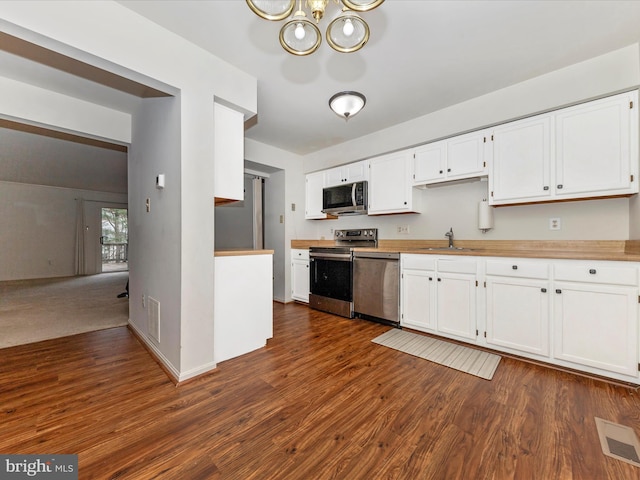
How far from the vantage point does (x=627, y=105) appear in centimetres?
207

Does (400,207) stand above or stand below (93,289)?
above

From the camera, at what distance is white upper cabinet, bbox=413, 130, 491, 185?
9.13ft

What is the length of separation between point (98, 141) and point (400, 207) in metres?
3.74

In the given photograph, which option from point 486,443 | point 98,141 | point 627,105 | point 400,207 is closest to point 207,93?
point 98,141

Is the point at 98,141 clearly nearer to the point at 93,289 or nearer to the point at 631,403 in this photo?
the point at 93,289

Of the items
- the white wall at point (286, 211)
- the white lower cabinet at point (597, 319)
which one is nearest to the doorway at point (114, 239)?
the white wall at point (286, 211)

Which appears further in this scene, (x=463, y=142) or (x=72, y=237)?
(x=72, y=237)

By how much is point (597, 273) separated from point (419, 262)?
1.37 meters

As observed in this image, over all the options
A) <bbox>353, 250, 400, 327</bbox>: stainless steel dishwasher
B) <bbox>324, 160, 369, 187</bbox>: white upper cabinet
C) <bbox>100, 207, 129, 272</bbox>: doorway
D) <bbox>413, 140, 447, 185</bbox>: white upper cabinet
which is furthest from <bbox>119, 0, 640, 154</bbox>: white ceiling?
<bbox>100, 207, 129, 272</bbox>: doorway

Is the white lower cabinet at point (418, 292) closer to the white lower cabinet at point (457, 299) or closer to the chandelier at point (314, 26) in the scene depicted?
the white lower cabinet at point (457, 299)

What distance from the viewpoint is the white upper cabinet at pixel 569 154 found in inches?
81.6

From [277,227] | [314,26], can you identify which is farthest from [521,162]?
[277,227]

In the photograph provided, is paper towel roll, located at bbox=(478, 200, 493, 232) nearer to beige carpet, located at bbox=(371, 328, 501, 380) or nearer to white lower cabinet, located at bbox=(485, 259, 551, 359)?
white lower cabinet, located at bbox=(485, 259, 551, 359)

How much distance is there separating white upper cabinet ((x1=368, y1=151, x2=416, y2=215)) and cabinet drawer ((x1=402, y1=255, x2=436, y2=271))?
0.73 m
